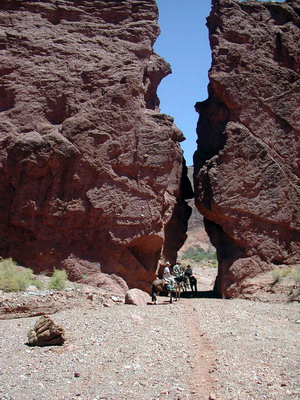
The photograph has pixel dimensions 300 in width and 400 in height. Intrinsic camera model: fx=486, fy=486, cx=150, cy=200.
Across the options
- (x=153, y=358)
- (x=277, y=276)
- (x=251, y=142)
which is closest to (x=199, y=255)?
(x=251, y=142)

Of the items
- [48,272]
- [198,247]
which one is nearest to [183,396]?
[48,272]

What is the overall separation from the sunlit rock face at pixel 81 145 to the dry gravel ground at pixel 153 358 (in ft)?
18.6

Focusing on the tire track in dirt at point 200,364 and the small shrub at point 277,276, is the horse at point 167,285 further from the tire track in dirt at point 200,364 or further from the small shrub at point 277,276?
the tire track in dirt at point 200,364

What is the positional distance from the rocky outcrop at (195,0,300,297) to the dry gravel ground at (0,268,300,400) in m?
6.10

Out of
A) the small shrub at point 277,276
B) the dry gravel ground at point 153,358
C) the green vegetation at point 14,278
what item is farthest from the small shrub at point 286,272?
the green vegetation at point 14,278

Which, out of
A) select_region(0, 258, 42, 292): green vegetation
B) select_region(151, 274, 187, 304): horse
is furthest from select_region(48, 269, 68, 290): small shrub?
select_region(151, 274, 187, 304): horse

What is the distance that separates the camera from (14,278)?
15.0 m

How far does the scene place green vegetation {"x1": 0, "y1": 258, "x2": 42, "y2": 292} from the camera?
14617 mm

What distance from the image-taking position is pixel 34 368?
8.02 m

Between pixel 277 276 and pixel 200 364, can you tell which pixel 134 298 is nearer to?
pixel 277 276

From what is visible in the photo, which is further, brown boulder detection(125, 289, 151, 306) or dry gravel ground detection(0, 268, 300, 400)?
brown boulder detection(125, 289, 151, 306)

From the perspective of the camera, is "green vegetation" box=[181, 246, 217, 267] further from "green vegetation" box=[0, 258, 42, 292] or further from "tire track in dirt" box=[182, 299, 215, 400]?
"tire track in dirt" box=[182, 299, 215, 400]

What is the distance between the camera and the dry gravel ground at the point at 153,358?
694 cm

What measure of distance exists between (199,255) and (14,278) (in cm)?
3612
